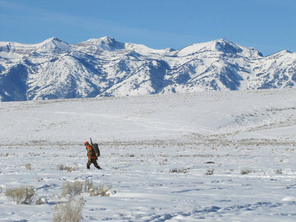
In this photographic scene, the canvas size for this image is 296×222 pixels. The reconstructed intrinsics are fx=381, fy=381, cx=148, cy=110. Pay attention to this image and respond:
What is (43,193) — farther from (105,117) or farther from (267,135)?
(105,117)

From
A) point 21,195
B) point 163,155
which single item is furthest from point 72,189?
point 163,155

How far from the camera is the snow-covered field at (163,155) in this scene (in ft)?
21.2

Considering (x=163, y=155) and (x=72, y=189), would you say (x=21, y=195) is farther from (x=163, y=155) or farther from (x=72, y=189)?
(x=163, y=155)

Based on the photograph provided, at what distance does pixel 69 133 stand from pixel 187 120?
16105 mm

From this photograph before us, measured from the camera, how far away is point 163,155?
24125 millimetres

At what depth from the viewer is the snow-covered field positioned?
21.2 feet

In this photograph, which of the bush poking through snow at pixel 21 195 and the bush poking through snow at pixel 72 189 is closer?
the bush poking through snow at pixel 21 195

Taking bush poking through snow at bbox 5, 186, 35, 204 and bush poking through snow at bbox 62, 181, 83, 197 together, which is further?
bush poking through snow at bbox 62, 181, 83, 197

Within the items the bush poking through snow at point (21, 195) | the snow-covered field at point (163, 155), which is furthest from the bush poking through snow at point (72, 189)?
the bush poking through snow at point (21, 195)

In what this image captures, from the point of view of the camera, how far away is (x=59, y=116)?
197 feet

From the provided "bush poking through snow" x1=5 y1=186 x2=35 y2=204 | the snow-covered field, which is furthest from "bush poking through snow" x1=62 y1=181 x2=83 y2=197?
"bush poking through snow" x1=5 y1=186 x2=35 y2=204

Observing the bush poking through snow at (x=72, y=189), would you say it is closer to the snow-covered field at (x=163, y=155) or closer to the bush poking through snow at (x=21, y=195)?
the snow-covered field at (x=163, y=155)

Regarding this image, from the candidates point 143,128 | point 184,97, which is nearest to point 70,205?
point 143,128

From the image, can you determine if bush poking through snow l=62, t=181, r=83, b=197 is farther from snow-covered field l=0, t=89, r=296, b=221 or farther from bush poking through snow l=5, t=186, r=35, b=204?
bush poking through snow l=5, t=186, r=35, b=204
